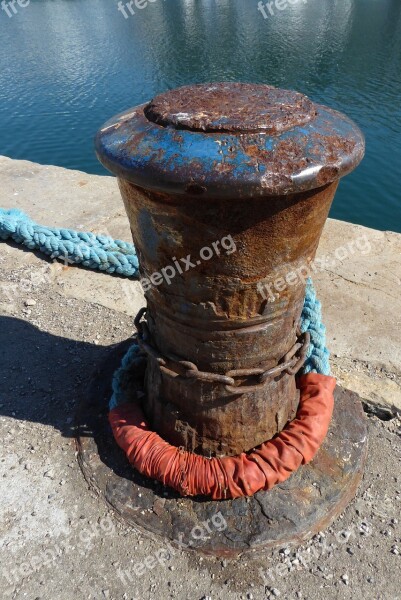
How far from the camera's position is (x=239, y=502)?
7.11ft

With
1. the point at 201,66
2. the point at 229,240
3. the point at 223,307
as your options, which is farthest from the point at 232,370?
the point at 201,66

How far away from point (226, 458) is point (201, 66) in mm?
14516

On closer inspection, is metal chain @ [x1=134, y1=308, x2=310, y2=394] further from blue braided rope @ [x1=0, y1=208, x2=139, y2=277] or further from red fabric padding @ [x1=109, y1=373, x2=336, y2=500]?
blue braided rope @ [x1=0, y1=208, x2=139, y2=277]

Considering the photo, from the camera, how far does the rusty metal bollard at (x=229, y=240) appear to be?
1492 mm

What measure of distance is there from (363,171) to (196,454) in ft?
26.5

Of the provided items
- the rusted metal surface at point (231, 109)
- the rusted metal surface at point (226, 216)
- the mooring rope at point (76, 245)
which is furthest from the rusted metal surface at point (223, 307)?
the mooring rope at point (76, 245)

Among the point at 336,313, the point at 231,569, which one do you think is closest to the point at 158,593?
the point at 231,569

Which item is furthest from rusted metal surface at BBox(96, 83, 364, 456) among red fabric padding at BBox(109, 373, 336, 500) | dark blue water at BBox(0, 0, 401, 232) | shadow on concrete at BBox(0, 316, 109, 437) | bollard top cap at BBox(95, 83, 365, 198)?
dark blue water at BBox(0, 0, 401, 232)

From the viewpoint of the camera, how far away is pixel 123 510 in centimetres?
222

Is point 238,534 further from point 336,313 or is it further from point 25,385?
point 336,313

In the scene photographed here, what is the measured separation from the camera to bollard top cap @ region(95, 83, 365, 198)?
1440 millimetres

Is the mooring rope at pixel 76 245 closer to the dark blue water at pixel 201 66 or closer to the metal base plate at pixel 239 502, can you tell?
the metal base plate at pixel 239 502

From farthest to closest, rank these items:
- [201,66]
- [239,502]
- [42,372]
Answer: [201,66]
[42,372]
[239,502]

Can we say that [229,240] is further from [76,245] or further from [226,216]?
[76,245]
